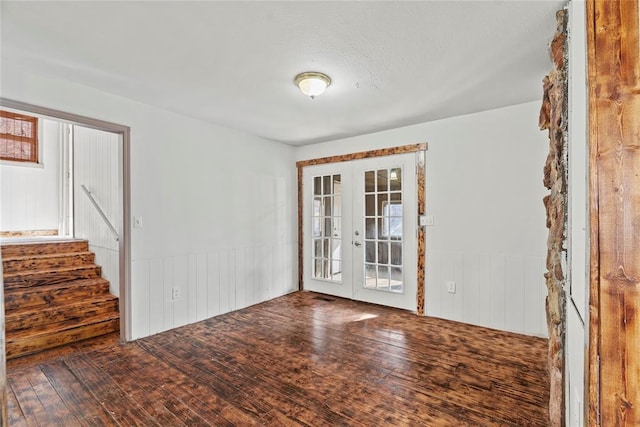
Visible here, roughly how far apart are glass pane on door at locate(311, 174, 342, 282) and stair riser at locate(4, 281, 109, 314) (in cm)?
275

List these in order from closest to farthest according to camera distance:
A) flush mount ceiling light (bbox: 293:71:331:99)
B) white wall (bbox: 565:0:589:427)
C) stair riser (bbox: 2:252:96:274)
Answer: white wall (bbox: 565:0:589:427)
flush mount ceiling light (bbox: 293:71:331:99)
stair riser (bbox: 2:252:96:274)

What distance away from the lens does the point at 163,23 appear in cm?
173

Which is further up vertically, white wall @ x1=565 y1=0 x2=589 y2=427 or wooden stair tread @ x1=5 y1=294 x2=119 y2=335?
white wall @ x1=565 y1=0 x2=589 y2=427

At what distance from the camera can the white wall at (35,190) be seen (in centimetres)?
438

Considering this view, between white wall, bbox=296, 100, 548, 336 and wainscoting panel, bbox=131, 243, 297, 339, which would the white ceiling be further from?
wainscoting panel, bbox=131, 243, 297, 339

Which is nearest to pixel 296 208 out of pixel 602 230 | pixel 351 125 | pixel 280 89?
pixel 351 125

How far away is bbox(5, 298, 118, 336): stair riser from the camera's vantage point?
9.05 feet

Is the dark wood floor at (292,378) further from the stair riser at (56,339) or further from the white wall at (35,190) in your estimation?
the white wall at (35,190)

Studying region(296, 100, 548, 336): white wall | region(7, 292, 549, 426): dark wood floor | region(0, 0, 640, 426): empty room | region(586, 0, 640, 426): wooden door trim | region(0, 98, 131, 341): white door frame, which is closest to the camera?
region(586, 0, 640, 426): wooden door trim

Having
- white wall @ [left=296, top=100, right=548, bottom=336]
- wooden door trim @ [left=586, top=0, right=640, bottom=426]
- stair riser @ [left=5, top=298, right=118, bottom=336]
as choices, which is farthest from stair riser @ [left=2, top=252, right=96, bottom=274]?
wooden door trim @ [left=586, top=0, right=640, bottom=426]

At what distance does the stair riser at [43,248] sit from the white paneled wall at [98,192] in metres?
0.12

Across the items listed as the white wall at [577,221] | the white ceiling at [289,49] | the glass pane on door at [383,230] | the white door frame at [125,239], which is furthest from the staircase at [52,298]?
the white wall at [577,221]

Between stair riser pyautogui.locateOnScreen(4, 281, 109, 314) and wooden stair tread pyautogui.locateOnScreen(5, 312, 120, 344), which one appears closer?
wooden stair tread pyautogui.locateOnScreen(5, 312, 120, 344)

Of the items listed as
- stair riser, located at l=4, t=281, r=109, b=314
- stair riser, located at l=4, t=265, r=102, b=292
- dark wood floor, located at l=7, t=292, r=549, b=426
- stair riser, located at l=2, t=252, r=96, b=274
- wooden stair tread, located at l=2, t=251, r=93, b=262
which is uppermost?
wooden stair tread, located at l=2, t=251, r=93, b=262
